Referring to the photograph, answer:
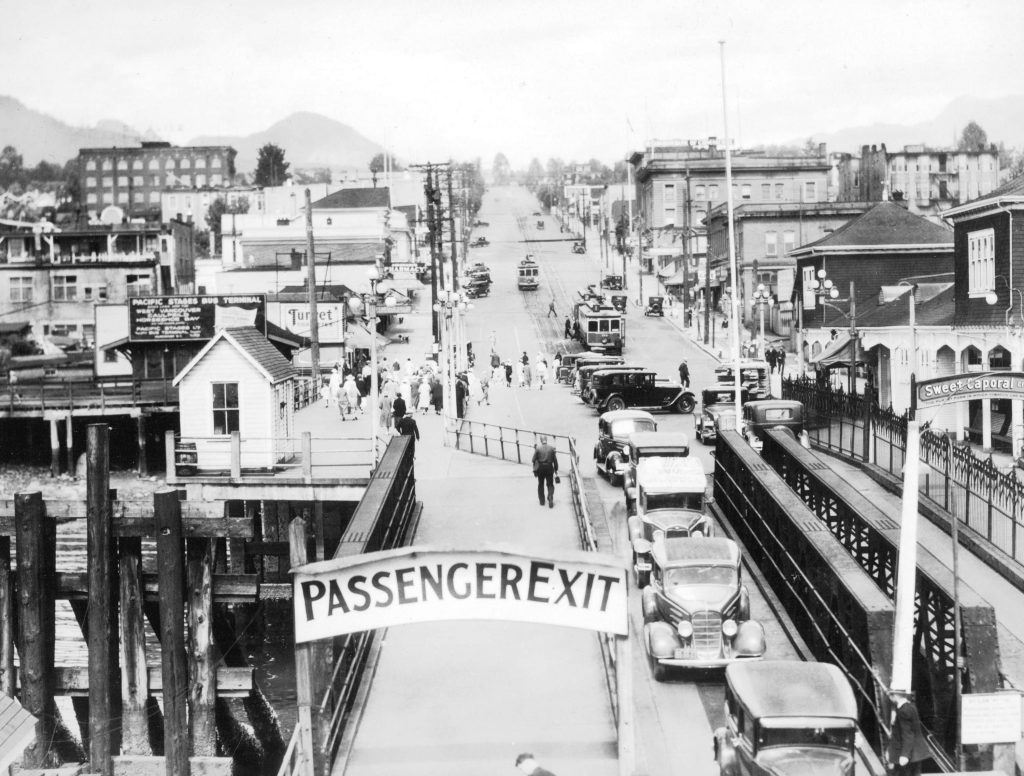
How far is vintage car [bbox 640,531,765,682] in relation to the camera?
17688 mm

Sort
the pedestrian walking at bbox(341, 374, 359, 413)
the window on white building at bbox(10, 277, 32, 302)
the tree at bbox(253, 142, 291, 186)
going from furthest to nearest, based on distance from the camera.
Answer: the tree at bbox(253, 142, 291, 186) < the window on white building at bbox(10, 277, 32, 302) < the pedestrian walking at bbox(341, 374, 359, 413)

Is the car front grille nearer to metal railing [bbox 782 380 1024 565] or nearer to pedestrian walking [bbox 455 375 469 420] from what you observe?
metal railing [bbox 782 380 1024 565]

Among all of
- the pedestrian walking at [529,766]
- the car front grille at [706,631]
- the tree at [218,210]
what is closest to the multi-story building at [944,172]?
the tree at [218,210]

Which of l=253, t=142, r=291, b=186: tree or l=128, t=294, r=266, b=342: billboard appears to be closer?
l=128, t=294, r=266, b=342: billboard

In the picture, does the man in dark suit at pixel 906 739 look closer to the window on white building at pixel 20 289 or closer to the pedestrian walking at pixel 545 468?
the pedestrian walking at pixel 545 468

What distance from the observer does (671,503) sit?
23.8 m

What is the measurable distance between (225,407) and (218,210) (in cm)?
13346

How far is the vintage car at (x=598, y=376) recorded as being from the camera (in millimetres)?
47688

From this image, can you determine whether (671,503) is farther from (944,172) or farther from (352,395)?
(944,172)

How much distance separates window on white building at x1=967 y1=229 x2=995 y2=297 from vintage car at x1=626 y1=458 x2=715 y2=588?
1820cm

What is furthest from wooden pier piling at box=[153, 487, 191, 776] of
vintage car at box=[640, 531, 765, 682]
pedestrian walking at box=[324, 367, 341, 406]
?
pedestrian walking at box=[324, 367, 341, 406]

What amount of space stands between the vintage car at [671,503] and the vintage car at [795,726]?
381 inches

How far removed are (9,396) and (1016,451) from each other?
135ft

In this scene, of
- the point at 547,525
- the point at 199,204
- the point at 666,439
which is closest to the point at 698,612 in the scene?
the point at 547,525
